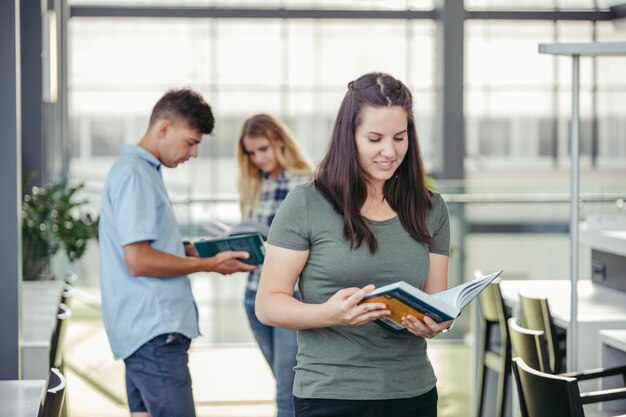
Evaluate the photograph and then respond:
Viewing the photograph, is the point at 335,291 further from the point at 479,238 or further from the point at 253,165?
the point at 479,238

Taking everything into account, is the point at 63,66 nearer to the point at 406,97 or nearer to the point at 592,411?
the point at 592,411

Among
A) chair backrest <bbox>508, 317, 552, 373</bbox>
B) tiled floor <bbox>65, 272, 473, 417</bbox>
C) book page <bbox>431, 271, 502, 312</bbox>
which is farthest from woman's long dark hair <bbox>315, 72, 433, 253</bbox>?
tiled floor <bbox>65, 272, 473, 417</bbox>

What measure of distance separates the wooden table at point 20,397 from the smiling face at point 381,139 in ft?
3.37

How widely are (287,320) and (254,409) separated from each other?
3974 mm

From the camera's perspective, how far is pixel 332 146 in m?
2.59

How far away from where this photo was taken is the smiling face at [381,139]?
253 cm

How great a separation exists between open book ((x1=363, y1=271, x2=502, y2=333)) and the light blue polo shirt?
1094 mm

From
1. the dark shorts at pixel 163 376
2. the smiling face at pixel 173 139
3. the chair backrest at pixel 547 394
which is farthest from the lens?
the smiling face at pixel 173 139

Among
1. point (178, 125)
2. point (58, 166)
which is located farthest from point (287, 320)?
point (58, 166)

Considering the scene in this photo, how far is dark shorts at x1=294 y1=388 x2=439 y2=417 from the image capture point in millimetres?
2498

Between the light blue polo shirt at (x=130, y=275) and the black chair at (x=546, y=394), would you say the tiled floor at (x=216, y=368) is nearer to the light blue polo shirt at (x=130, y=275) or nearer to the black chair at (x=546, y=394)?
the light blue polo shirt at (x=130, y=275)

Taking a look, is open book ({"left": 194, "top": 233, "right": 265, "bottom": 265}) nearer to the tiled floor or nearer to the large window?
the tiled floor

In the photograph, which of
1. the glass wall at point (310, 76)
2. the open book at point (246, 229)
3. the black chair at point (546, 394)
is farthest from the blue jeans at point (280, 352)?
the glass wall at point (310, 76)

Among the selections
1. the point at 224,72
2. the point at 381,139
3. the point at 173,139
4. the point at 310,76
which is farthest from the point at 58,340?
the point at 310,76
